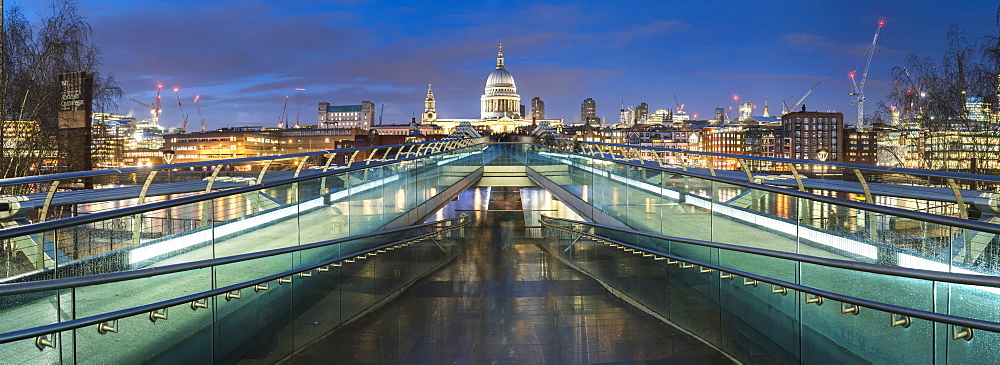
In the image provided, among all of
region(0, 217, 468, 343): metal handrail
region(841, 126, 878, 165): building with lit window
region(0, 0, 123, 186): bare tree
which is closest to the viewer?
region(0, 217, 468, 343): metal handrail

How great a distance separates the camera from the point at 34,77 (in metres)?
21.8

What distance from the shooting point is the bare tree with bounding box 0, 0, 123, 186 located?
66.5 ft

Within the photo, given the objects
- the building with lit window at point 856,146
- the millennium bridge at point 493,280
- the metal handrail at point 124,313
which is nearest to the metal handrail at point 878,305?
the millennium bridge at point 493,280

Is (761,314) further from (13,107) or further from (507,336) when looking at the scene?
(13,107)

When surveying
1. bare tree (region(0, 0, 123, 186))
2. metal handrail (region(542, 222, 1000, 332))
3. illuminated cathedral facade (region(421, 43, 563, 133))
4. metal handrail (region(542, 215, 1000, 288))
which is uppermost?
illuminated cathedral facade (region(421, 43, 563, 133))

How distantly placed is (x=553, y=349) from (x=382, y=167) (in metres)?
4.07

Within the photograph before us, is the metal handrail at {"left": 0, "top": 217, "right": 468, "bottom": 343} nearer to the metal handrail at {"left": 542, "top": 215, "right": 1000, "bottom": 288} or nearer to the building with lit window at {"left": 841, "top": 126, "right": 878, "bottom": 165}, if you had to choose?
the metal handrail at {"left": 542, "top": 215, "right": 1000, "bottom": 288}

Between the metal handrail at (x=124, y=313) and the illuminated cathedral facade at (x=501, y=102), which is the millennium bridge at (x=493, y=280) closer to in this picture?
the metal handrail at (x=124, y=313)

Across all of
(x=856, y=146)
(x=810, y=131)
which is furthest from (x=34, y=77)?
(x=856, y=146)

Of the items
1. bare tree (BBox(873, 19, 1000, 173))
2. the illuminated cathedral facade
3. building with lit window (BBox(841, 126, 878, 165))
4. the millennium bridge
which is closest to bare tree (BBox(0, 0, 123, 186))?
the millennium bridge

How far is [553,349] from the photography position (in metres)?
6.16

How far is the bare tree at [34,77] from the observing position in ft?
66.5

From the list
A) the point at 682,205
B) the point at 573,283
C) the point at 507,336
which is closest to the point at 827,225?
the point at 682,205

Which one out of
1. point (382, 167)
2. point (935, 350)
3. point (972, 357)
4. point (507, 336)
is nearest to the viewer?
point (972, 357)
